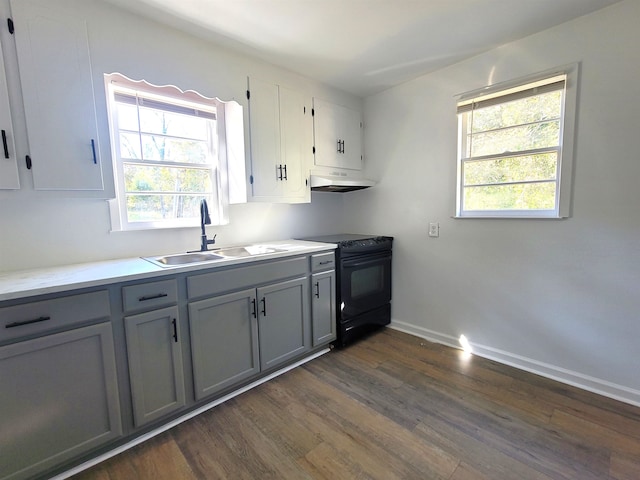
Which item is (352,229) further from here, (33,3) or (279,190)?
(33,3)

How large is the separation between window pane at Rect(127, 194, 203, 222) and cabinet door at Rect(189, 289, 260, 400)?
33.5 inches

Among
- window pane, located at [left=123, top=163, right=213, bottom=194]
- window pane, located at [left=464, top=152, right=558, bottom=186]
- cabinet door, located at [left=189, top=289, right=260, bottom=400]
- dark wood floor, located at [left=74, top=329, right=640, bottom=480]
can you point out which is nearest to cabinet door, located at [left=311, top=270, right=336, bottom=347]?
dark wood floor, located at [left=74, top=329, right=640, bottom=480]

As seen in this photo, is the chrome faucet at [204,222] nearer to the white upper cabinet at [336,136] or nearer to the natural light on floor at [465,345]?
the white upper cabinet at [336,136]

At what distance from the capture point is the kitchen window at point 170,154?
6.59 ft

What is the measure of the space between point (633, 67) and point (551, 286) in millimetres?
1446

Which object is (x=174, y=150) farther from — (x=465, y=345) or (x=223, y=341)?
(x=465, y=345)

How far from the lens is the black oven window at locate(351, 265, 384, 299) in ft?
8.89

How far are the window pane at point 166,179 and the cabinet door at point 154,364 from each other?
1014 mm

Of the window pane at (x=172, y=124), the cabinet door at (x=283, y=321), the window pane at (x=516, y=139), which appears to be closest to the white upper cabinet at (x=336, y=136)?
the window pane at (x=172, y=124)

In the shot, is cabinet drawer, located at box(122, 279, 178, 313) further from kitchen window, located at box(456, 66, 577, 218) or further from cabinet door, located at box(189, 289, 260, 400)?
kitchen window, located at box(456, 66, 577, 218)

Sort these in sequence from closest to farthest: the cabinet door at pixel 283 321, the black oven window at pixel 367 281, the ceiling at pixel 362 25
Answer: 1. the ceiling at pixel 362 25
2. the cabinet door at pixel 283 321
3. the black oven window at pixel 367 281

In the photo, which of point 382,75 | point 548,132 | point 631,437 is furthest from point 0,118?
point 631,437

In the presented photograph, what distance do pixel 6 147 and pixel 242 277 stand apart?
1350 millimetres

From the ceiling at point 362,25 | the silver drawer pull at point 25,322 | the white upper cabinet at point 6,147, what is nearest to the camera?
the silver drawer pull at point 25,322
